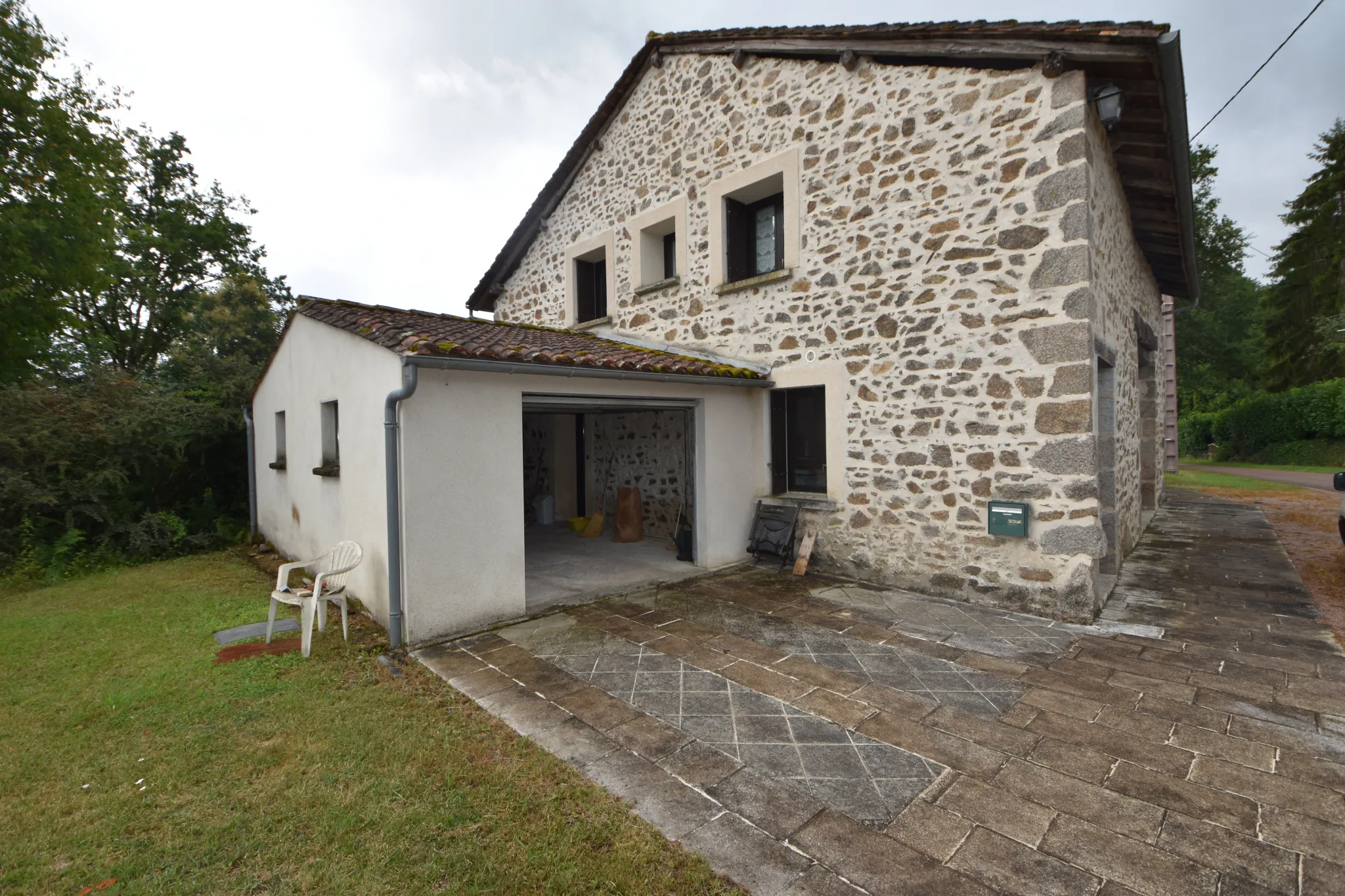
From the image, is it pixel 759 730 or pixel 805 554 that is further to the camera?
pixel 805 554

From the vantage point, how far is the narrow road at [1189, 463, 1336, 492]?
609 inches

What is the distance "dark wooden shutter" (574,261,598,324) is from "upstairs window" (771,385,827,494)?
462 cm

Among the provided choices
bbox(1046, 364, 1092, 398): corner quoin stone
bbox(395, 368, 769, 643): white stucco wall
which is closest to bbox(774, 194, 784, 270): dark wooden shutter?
bbox(395, 368, 769, 643): white stucco wall

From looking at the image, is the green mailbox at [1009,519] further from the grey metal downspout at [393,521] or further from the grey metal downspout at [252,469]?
the grey metal downspout at [252,469]

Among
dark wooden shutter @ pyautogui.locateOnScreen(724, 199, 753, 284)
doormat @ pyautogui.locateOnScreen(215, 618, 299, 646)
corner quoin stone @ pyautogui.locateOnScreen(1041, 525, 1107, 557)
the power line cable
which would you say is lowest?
doormat @ pyautogui.locateOnScreen(215, 618, 299, 646)

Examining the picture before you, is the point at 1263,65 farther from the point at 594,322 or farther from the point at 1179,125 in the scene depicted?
the point at 594,322

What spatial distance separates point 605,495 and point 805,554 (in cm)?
454

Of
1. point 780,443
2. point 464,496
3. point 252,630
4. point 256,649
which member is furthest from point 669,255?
point 256,649

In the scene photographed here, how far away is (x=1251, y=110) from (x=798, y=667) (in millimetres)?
9079

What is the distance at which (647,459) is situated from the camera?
31.9ft

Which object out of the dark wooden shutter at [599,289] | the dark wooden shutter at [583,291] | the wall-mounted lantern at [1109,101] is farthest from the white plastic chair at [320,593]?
the wall-mounted lantern at [1109,101]

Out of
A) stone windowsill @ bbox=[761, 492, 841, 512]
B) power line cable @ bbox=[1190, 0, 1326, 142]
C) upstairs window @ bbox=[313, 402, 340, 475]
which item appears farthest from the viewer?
stone windowsill @ bbox=[761, 492, 841, 512]

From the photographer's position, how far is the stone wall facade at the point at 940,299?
16.8ft

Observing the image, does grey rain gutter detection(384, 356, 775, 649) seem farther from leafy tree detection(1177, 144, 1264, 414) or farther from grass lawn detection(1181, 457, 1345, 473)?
leafy tree detection(1177, 144, 1264, 414)
